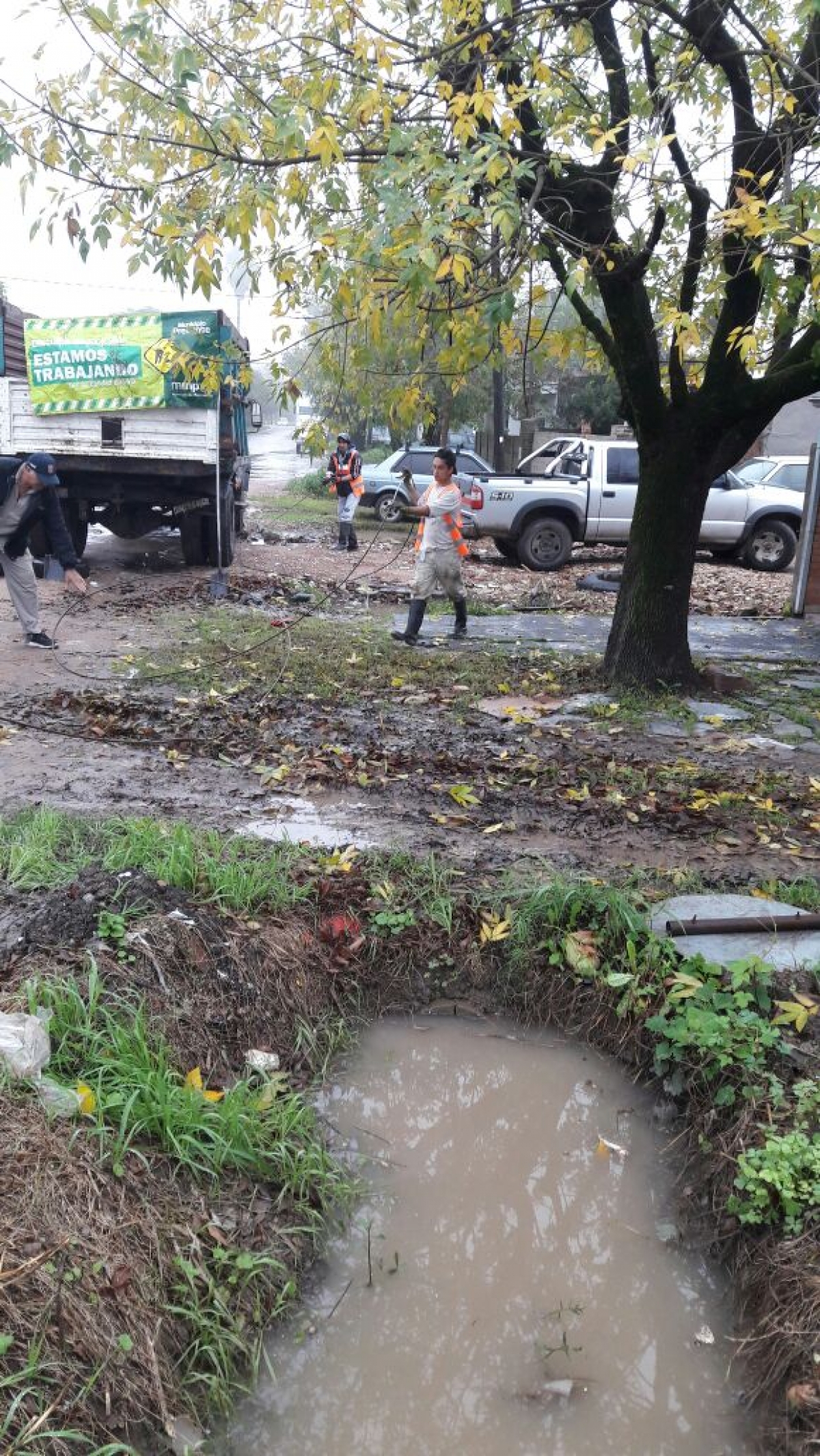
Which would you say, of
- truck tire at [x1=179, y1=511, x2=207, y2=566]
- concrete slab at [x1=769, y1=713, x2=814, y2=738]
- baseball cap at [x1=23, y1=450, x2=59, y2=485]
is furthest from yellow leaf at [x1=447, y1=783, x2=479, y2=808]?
truck tire at [x1=179, y1=511, x2=207, y2=566]

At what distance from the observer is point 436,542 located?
9484 millimetres

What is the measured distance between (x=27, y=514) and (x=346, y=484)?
30.2ft

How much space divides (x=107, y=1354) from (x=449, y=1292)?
0.95 metres

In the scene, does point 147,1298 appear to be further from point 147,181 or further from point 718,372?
point 718,372

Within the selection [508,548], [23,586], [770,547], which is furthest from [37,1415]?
[770,547]

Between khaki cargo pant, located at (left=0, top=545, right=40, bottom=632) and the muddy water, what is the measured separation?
18.9 feet

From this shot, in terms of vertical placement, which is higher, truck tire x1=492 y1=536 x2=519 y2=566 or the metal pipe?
truck tire x1=492 y1=536 x2=519 y2=566

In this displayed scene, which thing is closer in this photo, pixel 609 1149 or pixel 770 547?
pixel 609 1149

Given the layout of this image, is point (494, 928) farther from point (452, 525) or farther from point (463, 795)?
point (452, 525)

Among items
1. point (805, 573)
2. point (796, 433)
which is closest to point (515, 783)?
point (805, 573)

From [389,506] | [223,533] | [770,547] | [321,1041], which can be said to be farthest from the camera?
[389,506]

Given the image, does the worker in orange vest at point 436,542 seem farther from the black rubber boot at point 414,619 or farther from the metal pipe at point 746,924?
the metal pipe at point 746,924

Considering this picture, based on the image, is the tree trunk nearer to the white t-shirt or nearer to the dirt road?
the dirt road

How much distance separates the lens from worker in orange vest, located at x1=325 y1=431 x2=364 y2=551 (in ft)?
54.6
